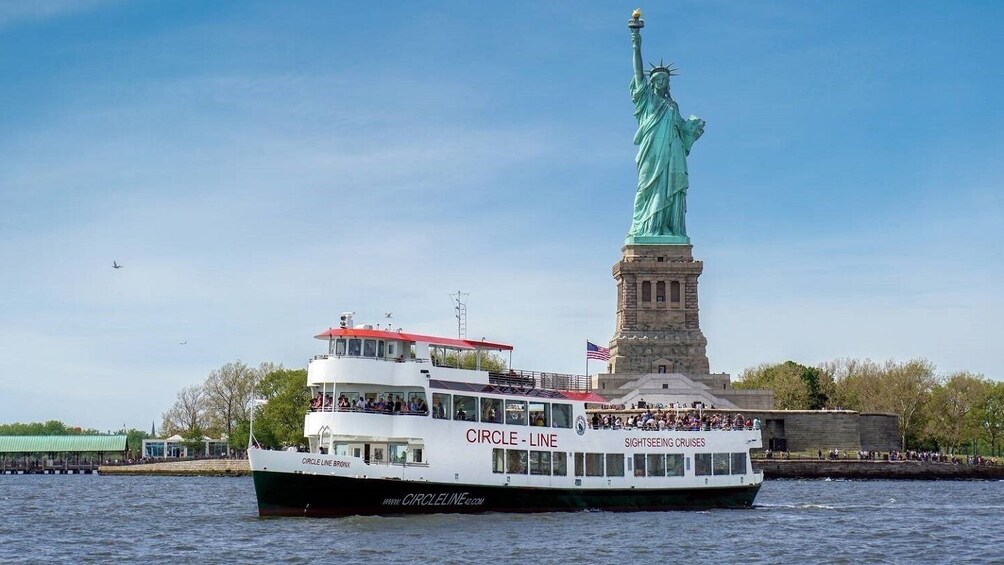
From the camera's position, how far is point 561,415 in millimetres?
62031

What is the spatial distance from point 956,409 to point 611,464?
102507 mm

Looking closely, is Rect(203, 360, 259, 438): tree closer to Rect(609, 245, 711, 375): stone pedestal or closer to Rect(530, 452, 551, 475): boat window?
Rect(609, 245, 711, 375): stone pedestal

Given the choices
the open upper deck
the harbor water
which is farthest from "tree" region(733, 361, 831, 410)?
the open upper deck

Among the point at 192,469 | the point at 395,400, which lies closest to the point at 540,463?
the point at 395,400

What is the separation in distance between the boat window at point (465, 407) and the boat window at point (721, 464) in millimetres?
14920

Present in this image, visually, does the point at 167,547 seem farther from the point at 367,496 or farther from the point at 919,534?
the point at 919,534

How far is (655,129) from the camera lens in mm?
149000

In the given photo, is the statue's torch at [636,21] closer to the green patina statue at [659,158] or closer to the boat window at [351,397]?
the green patina statue at [659,158]

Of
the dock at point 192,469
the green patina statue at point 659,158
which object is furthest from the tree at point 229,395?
the green patina statue at point 659,158

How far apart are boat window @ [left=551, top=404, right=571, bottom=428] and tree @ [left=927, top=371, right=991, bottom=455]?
332 ft

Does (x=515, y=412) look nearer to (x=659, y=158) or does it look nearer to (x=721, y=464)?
(x=721, y=464)

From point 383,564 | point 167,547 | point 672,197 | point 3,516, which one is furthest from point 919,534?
point 672,197

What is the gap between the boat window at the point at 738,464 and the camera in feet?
224

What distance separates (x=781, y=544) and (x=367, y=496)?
1658 cm
